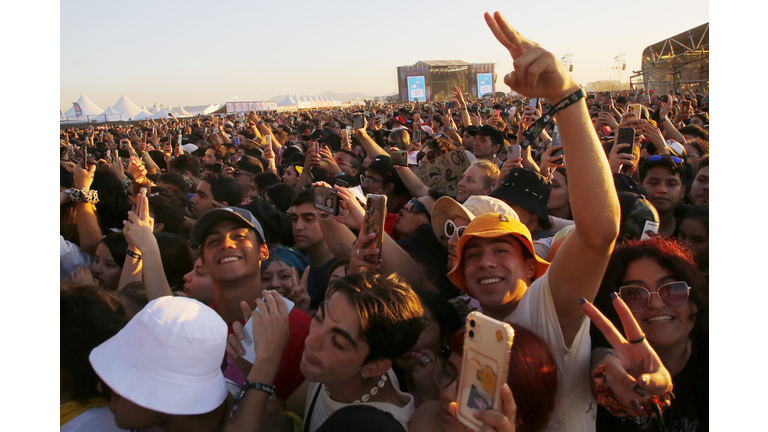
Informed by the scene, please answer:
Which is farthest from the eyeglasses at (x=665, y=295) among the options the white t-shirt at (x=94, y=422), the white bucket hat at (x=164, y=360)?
the white t-shirt at (x=94, y=422)

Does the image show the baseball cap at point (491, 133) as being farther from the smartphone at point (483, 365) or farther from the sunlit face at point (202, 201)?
the smartphone at point (483, 365)

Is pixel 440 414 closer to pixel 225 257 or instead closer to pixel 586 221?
pixel 586 221

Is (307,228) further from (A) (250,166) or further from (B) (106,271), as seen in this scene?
(A) (250,166)

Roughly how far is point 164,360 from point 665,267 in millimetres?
2018

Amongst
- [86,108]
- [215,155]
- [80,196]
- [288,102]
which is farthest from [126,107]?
[80,196]

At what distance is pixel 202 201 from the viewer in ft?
17.3

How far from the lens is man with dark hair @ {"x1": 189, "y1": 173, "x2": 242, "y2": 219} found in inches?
208

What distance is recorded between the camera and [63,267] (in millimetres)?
3609

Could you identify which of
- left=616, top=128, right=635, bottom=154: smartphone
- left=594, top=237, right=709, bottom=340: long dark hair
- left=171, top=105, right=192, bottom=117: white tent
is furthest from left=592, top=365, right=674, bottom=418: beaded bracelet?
left=171, top=105, right=192, bottom=117: white tent

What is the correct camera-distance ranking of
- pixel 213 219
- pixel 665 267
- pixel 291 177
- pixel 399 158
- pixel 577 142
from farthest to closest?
pixel 291 177 < pixel 399 158 < pixel 213 219 < pixel 665 267 < pixel 577 142

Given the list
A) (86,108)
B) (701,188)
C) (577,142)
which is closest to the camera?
(577,142)

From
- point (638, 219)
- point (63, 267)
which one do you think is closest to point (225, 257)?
point (63, 267)

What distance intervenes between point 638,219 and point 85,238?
13.9ft

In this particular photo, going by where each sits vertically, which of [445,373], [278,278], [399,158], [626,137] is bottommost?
[445,373]
